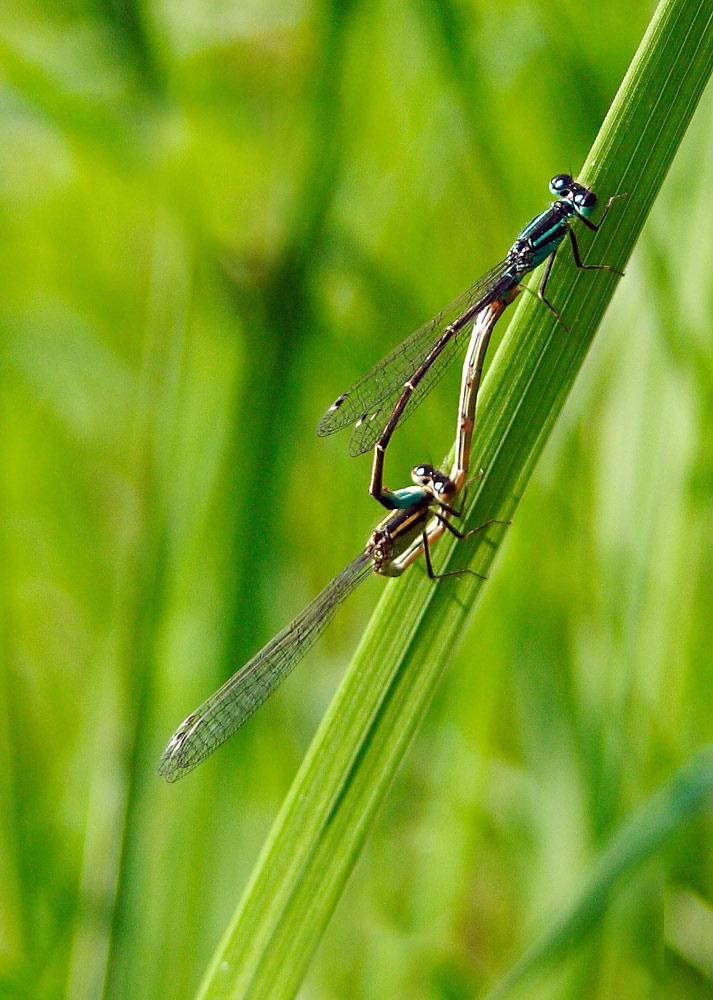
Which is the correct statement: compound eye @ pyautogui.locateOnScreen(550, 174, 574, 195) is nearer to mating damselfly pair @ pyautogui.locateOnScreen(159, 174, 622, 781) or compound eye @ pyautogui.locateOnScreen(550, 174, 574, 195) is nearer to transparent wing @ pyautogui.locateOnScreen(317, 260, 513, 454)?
mating damselfly pair @ pyautogui.locateOnScreen(159, 174, 622, 781)

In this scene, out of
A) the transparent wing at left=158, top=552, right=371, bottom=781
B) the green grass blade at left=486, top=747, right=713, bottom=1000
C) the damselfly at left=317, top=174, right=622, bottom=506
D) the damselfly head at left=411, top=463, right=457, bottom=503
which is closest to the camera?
the green grass blade at left=486, top=747, right=713, bottom=1000

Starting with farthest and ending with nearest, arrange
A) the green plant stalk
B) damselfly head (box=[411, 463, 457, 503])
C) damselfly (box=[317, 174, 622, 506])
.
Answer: damselfly (box=[317, 174, 622, 506]) < damselfly head (box=[411, 463, 457, 503]) < the green plant stalk

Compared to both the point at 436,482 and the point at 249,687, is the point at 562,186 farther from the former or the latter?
the point at 249,687

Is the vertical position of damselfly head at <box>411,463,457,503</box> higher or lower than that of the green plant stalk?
higher

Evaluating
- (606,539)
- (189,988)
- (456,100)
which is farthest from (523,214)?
(189,988)

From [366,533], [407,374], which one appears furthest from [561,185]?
[366,533]

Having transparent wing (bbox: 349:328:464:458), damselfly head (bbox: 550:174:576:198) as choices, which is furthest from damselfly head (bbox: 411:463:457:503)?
damselfly head (bbox: 550:174:576:198)

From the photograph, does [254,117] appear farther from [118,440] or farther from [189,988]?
[189,988]

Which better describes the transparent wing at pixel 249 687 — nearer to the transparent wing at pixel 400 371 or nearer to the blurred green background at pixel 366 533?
the blurred green background at pixel 366 533

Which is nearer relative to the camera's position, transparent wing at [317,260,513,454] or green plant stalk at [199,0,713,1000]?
green plant stalk at [199,0,713,1000]
